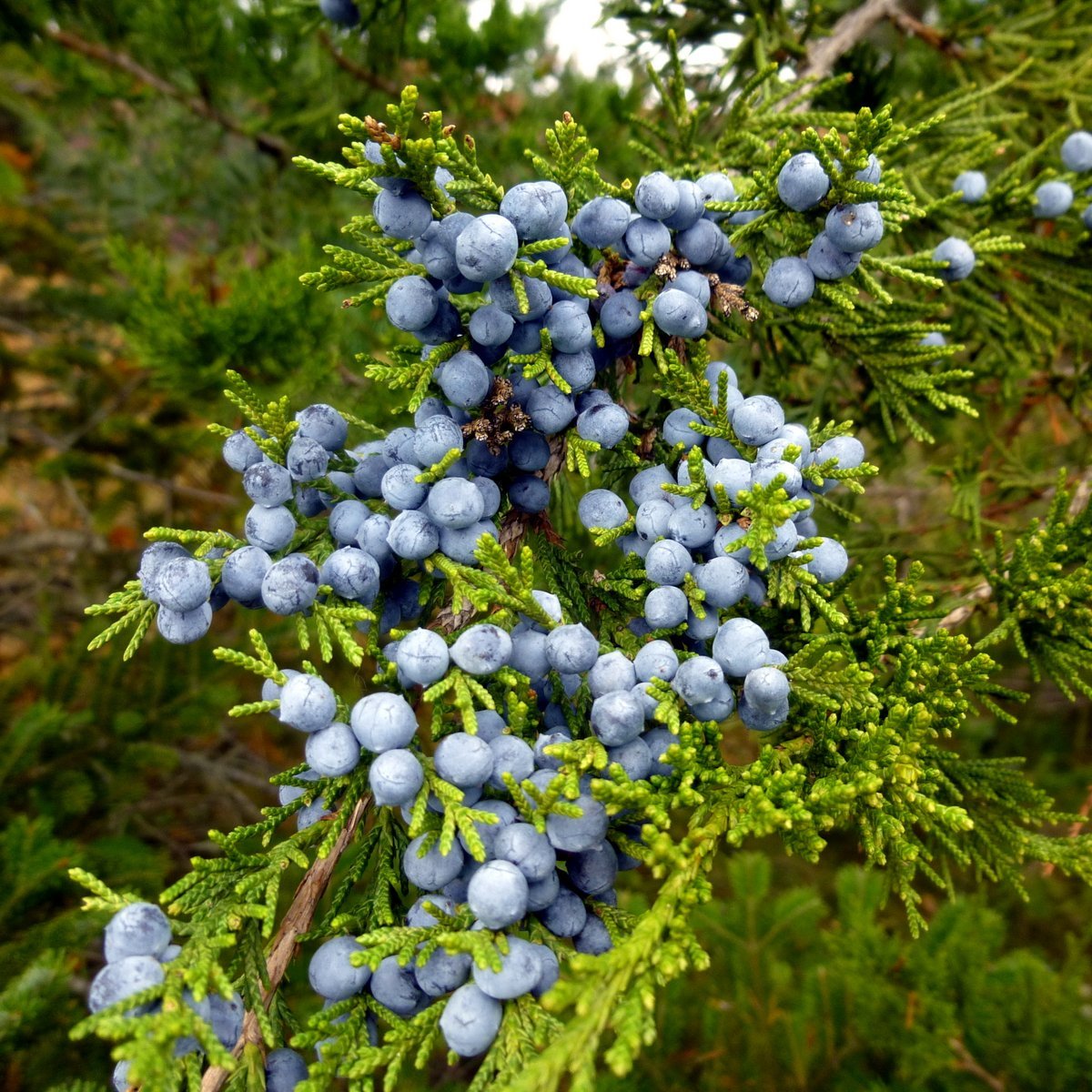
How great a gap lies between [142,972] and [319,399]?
2248 mm

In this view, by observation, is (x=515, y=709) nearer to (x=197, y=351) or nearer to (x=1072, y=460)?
(x=197, y=351)

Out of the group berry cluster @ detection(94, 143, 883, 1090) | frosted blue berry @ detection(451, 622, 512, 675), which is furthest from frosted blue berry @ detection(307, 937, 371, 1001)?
frosted blue berry @ detection(451, 622, 512, 675)

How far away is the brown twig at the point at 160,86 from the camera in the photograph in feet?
9.45

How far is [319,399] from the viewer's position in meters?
2.93

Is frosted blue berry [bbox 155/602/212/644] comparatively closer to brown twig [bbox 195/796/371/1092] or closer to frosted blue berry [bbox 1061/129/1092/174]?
brown twig [bbox 195/796/371/1092]

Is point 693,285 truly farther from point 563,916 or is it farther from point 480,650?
point 563,916

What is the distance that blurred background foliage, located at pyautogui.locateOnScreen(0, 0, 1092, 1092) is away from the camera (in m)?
2.18

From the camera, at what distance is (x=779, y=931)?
292cm

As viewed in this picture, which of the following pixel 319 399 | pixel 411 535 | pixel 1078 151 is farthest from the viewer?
pixel 319 399

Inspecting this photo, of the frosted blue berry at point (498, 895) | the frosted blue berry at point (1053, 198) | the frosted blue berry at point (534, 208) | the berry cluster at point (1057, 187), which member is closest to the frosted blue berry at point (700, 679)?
the frosted blue berry at point (498, 895)

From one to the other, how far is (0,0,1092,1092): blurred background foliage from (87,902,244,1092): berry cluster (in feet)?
2.96

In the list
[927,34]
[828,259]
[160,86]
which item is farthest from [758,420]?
[160,86]

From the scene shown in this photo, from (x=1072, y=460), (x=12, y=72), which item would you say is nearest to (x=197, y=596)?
(x=1072, y=460)

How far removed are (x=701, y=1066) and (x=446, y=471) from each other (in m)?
2.63
